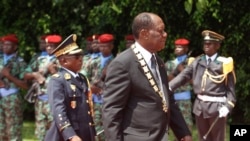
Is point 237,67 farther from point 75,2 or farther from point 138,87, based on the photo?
point 138,87

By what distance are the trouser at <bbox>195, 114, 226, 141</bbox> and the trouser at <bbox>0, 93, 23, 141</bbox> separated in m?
2.70

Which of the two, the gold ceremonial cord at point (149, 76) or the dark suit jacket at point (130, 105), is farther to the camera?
the gold ceremonial cord at point (149, 76)

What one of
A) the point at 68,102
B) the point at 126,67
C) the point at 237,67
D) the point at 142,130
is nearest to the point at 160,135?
the point at 142,130

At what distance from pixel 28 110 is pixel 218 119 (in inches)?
285

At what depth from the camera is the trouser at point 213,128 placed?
30.5 feet

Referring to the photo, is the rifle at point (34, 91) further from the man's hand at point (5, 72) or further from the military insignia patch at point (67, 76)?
the military insignia patch at point (67, 76)

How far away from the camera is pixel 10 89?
10.4 metres

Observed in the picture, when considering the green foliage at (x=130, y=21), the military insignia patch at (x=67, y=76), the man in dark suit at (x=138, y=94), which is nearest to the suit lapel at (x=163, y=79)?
the man in dark suit at (x=138, y=94)

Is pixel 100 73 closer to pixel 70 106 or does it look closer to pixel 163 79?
pixel 70 106

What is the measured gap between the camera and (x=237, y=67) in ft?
47.2

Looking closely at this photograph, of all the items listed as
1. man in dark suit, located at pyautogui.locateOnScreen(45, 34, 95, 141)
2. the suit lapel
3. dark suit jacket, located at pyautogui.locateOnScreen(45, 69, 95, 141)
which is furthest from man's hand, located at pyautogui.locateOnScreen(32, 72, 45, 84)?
the suit lapel

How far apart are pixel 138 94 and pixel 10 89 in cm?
531

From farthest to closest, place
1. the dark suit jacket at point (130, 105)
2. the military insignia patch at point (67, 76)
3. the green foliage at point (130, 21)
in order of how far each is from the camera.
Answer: the green foliage at point (130, 21)
the military insignia patch at point (67, 76)
the dark suit jacket at point (130, 105)

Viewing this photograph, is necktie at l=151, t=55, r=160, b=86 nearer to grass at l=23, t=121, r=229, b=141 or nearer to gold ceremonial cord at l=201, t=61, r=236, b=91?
gold ceremonial cord at l=201, t=61, r=236, b=91
